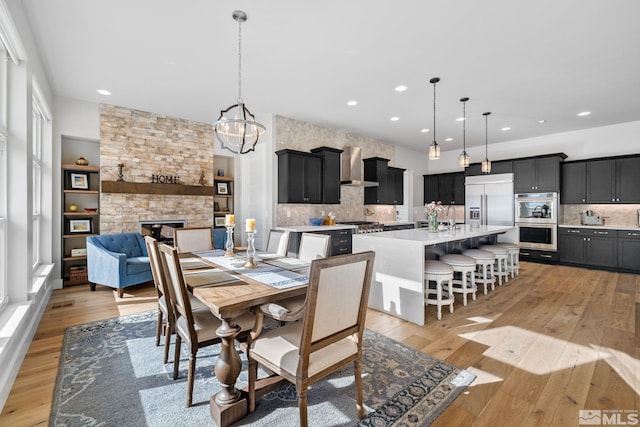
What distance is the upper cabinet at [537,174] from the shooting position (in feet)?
19.9

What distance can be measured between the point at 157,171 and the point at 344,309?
4.82m

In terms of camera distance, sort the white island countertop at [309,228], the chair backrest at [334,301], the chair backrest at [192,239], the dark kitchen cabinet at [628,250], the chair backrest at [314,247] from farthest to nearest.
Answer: the dark kitchen cabinet at [628,250] → the white island countertop at [309,228] → the chair backrest at [192,239] → the chair backrest at [314,247] → the chair backrest at [334,301]

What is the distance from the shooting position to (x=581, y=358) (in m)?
2.34

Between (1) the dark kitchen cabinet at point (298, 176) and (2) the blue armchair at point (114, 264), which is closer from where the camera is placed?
(2) the blue armchair at point (114, 264)

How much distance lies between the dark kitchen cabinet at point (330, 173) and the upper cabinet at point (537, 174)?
415cm

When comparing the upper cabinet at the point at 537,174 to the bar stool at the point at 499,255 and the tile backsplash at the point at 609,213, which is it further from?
the bar stool at the point at 499,255

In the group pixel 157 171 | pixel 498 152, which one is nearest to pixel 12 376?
pixel 157 171

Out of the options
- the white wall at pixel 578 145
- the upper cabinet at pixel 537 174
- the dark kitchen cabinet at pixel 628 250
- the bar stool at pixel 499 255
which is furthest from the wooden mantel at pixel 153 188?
the dark kitchen cabinet at pixel 628 250

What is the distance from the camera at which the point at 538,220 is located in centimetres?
623

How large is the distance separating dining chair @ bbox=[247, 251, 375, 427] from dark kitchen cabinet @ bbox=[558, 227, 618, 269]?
21.0ft

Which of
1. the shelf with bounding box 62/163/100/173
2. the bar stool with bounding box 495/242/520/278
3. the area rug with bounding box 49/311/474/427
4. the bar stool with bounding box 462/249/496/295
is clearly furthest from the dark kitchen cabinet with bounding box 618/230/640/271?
the shelf with bounding box 62/163/100/173

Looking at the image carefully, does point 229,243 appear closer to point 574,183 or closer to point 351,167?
point 351,167

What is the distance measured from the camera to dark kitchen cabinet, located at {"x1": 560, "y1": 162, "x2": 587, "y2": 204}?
5.95 metres

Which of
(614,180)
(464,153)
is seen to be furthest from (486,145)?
(464,153)
